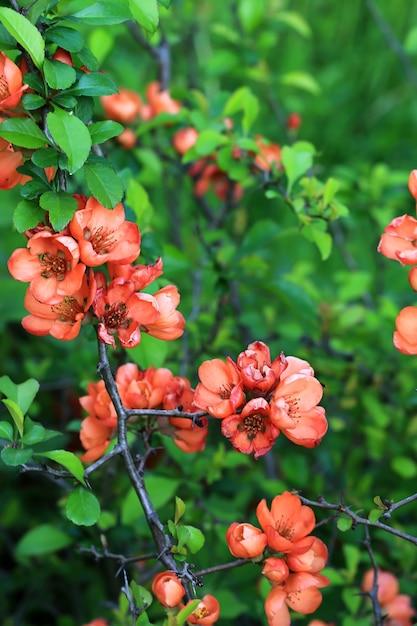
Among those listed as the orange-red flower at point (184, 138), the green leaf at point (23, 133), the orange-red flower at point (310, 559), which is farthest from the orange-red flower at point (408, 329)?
the orange-red flower at point (184, 138)

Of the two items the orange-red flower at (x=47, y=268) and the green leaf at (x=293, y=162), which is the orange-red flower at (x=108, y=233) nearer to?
the orange-red flower at (x=47, y=268)

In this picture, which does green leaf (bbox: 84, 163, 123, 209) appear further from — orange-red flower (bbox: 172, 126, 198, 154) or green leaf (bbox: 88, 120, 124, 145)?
orange-red flower (bbox: 172, 126, 198, 154)

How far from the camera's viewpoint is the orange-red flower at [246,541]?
2.88 ft

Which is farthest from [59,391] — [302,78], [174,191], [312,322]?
[302,78]

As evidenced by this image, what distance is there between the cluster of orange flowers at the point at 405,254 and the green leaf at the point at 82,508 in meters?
0.39

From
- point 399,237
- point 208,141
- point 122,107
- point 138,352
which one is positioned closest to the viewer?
point 399,237

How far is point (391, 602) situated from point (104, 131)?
2.70 ft

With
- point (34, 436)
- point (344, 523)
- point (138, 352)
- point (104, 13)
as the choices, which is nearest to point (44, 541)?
point (138, 352)

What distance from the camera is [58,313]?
0.91 meters

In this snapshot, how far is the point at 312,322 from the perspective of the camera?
60.7 inches

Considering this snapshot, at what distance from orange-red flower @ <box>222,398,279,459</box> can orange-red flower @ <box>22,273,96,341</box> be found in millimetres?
206

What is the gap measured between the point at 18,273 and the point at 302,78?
1.30 m

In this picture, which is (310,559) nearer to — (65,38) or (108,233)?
(108,233)

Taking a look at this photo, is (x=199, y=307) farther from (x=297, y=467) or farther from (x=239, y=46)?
(x=239, y=46)
